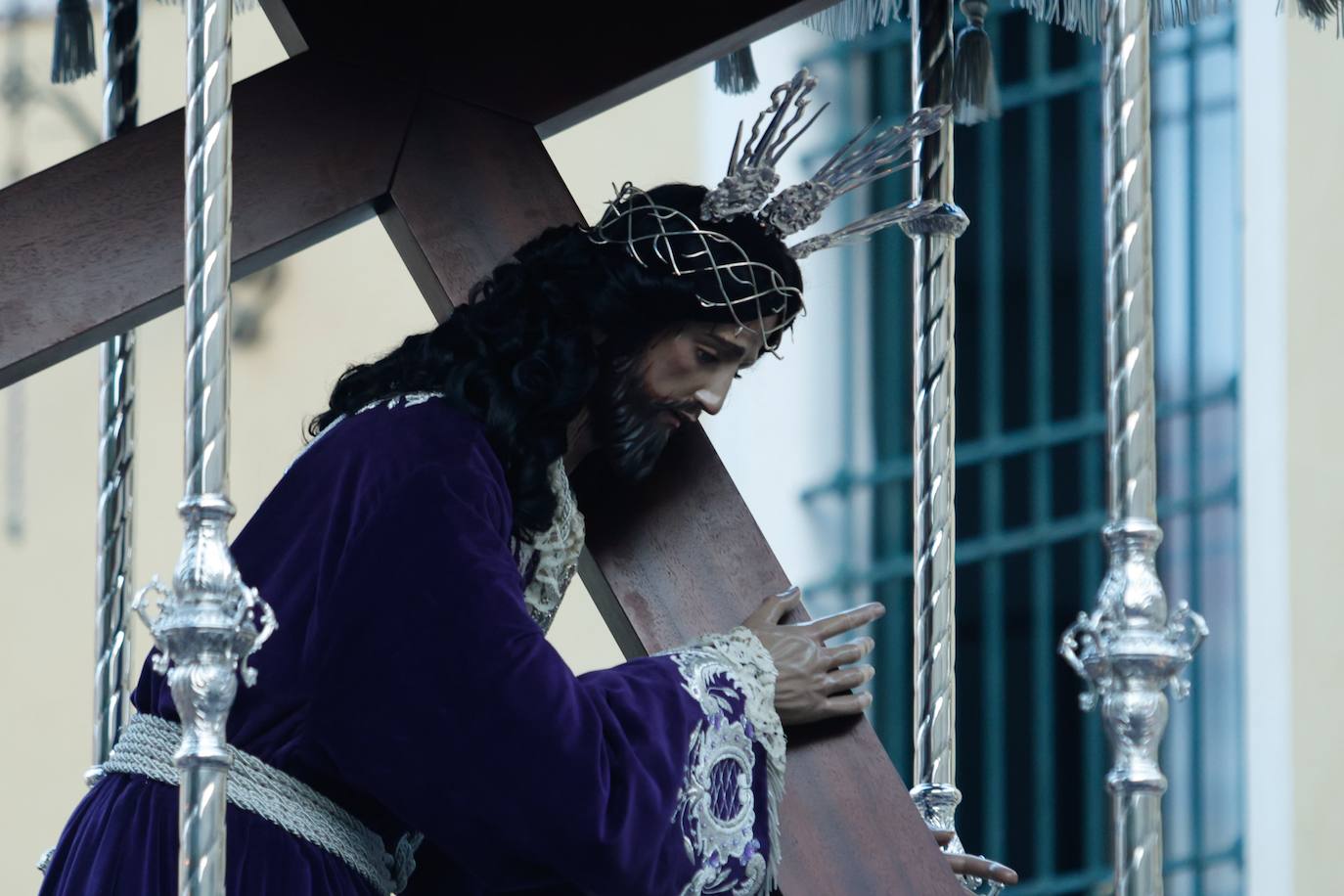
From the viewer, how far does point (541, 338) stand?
2814 mm

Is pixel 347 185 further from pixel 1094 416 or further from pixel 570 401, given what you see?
pixel 1094 416

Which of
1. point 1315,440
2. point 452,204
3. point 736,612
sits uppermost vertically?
point 1315,440

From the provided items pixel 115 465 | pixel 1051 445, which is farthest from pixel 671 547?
pixel 1051 445

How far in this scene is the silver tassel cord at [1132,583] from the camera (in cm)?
229

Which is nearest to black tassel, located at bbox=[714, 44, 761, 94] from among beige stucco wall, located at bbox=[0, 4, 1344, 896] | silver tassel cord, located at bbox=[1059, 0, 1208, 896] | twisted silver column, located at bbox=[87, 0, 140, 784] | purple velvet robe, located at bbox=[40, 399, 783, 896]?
twisted silver column, located at bbox=[87, 0, 140, 784]

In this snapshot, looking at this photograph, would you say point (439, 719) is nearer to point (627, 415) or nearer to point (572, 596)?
point (627, 415)

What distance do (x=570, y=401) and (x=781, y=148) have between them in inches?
17.8

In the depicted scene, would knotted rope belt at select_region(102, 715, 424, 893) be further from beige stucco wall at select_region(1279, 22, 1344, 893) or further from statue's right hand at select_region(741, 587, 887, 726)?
beige stucco wall at select_region(1279, 22, 1344, 893)

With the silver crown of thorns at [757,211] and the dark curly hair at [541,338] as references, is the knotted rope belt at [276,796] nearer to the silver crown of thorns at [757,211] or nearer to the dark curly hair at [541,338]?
the dark curly hair at [541,338]

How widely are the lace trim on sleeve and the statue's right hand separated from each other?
24 millimetres

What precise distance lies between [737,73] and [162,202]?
137cm

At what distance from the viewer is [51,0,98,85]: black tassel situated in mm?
3830

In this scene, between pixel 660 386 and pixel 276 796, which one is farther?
pixel 660 386

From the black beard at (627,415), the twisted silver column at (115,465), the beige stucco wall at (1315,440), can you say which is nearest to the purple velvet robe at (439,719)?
the black beard at (627,415)
